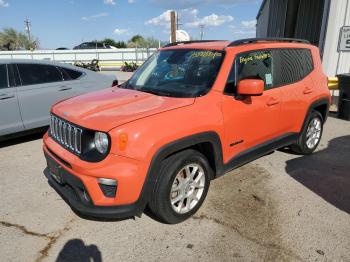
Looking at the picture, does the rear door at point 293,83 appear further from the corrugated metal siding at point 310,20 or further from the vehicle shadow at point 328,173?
the corrugated metal siding at point 310,20

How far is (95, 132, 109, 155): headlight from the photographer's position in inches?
107

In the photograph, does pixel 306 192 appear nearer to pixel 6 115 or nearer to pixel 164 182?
pixel 164 182

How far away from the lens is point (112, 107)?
3168mm

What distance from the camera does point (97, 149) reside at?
2.79m

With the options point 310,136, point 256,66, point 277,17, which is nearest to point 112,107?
point 256,66

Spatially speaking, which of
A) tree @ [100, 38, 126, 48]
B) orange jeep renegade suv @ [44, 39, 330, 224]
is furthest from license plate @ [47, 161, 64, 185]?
tree @ [100, 38, 126, 48]

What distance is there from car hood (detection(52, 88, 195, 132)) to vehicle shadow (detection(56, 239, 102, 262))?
113 cm

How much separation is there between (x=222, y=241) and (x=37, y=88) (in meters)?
4.41

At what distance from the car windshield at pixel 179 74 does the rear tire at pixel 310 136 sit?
2124 mm

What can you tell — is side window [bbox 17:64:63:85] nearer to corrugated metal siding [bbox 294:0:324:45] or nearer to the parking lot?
the parking lot

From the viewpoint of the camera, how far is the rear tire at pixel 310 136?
4.89 m

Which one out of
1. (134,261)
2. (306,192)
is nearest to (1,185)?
(134,261)

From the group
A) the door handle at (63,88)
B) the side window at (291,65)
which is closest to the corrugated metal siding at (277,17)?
the side window at (291,65)

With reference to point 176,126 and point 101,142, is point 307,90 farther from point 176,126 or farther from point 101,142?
point 101,142
